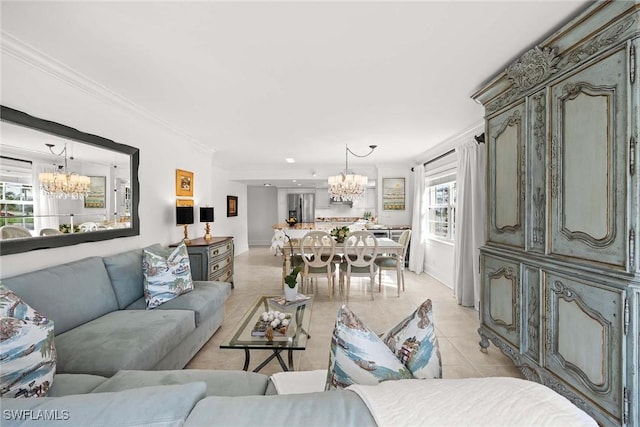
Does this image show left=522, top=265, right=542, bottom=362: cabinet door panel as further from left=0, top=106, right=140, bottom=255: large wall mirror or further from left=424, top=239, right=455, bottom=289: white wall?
left=0, top=106, right=140, bottom=255: large wall mirror

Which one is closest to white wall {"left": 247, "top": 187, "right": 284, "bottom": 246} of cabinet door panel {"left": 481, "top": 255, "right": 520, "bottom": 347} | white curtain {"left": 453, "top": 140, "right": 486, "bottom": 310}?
white curtain {"left": 453, "top": 140, "right": 486, "bottom": 310}

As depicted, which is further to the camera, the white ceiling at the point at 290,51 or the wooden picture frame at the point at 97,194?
the wooden picture frame at the point at 97,194

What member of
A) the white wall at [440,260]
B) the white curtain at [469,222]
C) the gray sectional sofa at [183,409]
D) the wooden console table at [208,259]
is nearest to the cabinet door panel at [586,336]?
the gray sectional sofa at [183,409]

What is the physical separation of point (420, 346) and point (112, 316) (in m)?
2.27

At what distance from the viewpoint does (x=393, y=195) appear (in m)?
6.86

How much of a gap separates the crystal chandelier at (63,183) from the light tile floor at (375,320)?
68.4 inches

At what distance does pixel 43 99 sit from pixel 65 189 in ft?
2.27

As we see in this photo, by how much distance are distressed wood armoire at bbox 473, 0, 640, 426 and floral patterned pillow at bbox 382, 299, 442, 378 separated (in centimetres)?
110

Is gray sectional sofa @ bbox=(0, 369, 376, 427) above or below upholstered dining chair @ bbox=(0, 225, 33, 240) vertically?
below

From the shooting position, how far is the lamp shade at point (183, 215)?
3.86m

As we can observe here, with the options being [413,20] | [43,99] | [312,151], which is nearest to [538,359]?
[413,20]

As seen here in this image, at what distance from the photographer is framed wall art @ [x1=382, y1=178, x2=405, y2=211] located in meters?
6.86

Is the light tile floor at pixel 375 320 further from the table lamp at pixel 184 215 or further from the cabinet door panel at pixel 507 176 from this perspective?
the table lamp at pixel 184 215

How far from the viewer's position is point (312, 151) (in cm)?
542
